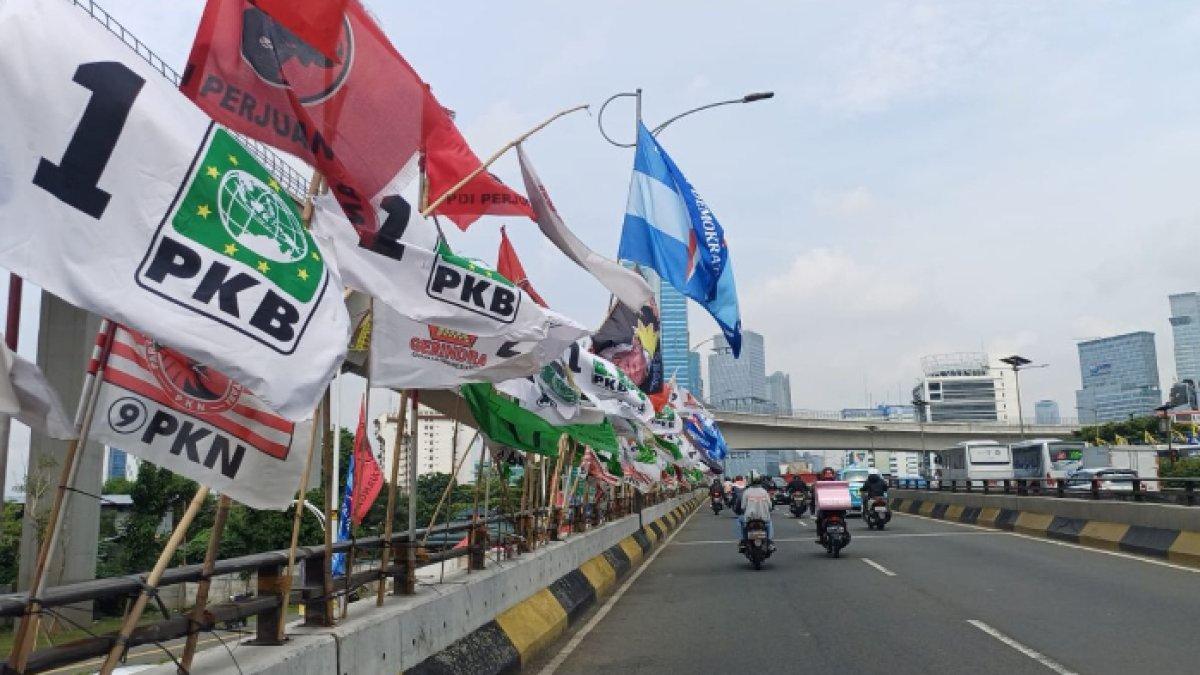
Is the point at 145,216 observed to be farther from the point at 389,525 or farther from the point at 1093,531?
the point at 1093,531

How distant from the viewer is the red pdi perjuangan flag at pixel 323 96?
4.95 meters

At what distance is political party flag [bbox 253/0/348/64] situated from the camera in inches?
187

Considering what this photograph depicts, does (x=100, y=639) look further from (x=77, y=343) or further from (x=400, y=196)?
(x=77, y=343)

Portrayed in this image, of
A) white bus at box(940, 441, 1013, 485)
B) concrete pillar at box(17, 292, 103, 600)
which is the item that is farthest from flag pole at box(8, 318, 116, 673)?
white bus at box(940, 441, 1013, 485)

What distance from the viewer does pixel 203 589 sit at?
14.3ft

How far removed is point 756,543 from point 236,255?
1339cm

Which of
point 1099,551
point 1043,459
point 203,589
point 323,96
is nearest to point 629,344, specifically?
point 1099,551

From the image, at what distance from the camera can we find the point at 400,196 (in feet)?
20.0

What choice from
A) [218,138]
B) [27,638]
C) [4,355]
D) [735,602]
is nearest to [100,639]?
[27,638]

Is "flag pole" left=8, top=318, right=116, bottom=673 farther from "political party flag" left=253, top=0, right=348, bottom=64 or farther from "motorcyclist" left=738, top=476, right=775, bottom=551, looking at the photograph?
"motorcyclist" left=738, top=476, right=775, bottom=551

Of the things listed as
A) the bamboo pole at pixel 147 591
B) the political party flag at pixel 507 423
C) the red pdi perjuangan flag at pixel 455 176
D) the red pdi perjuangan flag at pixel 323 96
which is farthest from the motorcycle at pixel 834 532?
the bamboo pole at pixel 147 591

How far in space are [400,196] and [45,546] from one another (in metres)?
3.26

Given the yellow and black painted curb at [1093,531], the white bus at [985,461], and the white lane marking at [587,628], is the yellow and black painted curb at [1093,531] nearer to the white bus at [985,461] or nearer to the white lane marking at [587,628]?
the white lane marking at [587,628]

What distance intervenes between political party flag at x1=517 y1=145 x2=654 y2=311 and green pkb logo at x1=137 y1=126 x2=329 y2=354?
4925 millimetres
